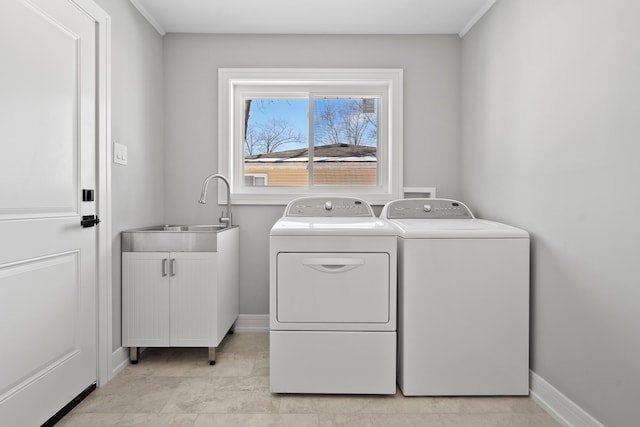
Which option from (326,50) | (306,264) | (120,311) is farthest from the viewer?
(326,50)


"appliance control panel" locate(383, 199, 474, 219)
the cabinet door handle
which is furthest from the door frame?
"appliance control panel" locate(383, 199, 474, 219)

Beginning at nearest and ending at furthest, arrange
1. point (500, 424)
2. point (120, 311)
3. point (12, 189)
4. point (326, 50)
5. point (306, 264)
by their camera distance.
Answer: point (12, 189)
point (500, 424)
point (306, 264)
point (120, 311)
point (326, 50)

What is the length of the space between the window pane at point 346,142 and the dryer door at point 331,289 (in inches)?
47.1

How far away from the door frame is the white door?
31 mm

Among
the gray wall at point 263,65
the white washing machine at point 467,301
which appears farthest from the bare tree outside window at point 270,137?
the white washing machine at point 467,301

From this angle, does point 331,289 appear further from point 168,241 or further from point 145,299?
point 145,299

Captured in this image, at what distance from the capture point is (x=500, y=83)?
2.14 m

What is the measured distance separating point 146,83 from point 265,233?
130cm

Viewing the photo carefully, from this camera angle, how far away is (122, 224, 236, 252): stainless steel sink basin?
6.83 feet

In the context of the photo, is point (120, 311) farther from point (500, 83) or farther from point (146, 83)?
point (500, 83)

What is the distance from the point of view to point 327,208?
8.09 ft

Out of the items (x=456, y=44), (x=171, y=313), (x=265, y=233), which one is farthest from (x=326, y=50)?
(x=171, y=313)

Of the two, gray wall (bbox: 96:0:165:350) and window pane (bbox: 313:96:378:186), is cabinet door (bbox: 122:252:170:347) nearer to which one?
gray wall (bbox: 96:0:165:350)

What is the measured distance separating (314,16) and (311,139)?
0.85 meters
